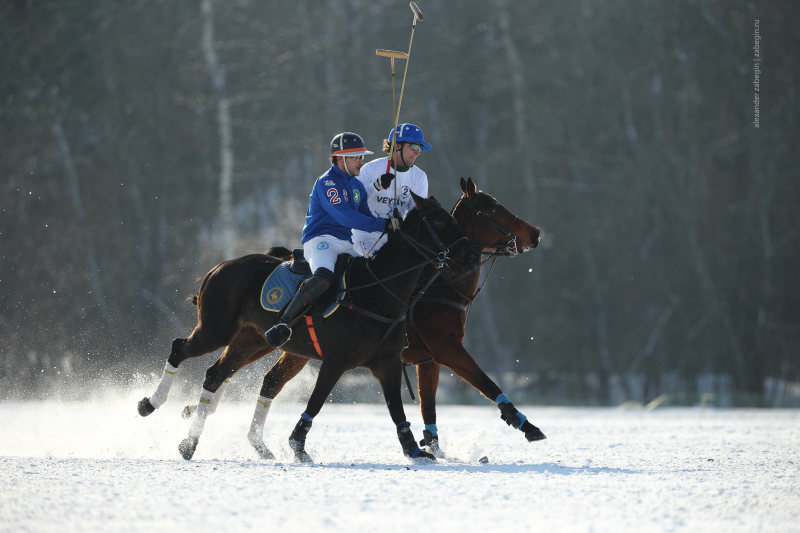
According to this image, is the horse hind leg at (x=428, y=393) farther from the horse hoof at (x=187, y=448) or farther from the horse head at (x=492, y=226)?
the horse hoof at (x=187, y=448)

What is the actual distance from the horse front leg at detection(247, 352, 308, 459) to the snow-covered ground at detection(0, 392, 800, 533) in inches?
6.7

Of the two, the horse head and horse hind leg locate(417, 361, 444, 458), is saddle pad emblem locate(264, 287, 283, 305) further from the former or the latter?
the horse head

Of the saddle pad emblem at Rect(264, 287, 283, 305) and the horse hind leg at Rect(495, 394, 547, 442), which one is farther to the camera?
the saddle pad emblem at Rect(264, 287, 283, 305)

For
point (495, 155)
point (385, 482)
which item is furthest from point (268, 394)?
point (495, 155)

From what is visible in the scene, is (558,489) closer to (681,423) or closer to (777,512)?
(777,512)

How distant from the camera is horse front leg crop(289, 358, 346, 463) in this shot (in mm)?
8469

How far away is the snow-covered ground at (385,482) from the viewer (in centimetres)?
571

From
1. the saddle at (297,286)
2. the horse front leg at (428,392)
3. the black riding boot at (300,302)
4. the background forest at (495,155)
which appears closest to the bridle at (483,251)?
the horse front leg at (428,392)

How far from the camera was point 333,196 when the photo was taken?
29.2ft

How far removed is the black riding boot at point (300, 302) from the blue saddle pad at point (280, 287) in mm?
205

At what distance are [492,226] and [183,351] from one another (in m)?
2.87

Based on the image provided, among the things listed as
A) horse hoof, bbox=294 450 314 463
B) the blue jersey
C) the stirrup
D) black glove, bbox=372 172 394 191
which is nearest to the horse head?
black glove, bbox=372 172 394 191

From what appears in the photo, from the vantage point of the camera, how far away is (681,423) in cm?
1577

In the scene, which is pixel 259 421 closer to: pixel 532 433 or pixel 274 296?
pixel 274 296
